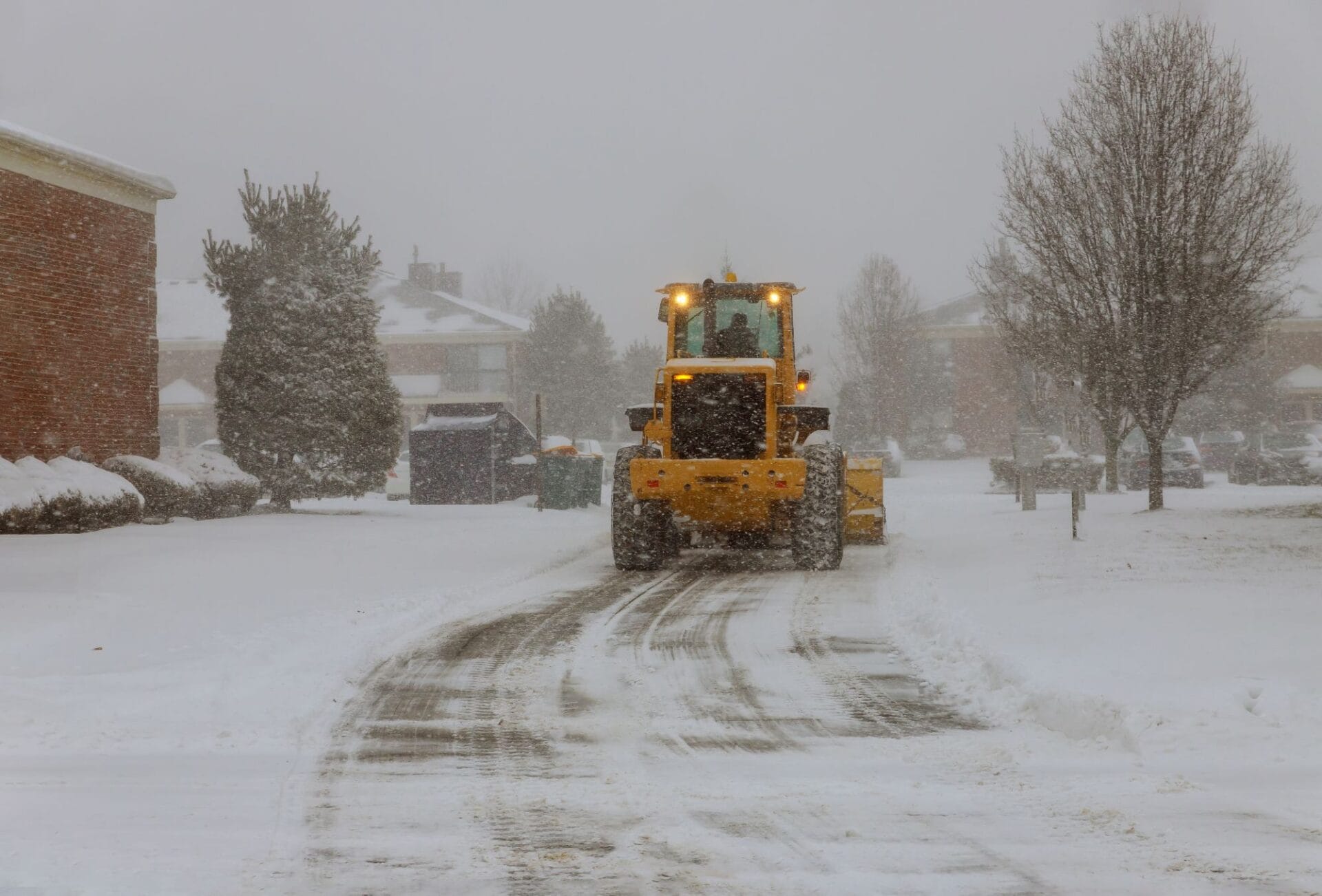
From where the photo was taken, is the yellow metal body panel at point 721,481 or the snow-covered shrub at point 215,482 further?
the snow-covered shrub at point 215,482

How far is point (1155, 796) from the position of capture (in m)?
4.97

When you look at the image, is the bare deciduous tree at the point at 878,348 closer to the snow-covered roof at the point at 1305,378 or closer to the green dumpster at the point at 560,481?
the snow-covered roof at the point at 1305,378

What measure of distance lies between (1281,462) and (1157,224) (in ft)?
53.1

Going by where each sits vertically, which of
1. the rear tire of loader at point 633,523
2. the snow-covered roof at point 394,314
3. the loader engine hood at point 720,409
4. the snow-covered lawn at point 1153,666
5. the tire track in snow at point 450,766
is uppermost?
the snow-covered roof at point 394,314

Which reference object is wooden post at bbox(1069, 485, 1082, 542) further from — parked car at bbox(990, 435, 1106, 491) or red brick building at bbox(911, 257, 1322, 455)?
red brick building at bbox(911, 257, 1322, 455)

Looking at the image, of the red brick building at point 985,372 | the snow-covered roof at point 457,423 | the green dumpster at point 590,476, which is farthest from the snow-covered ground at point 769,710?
the red brick building at point 985,372

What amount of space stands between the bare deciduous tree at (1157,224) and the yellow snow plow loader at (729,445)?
607 cm

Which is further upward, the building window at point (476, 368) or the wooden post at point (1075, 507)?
the building window at point (476, 368)

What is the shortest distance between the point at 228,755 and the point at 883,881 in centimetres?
327

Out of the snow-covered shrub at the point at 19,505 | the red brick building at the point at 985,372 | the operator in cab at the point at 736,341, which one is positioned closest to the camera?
the operator in cab at the point at 736,341

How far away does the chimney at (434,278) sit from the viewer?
70750 mm

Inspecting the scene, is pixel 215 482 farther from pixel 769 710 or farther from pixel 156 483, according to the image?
pixel 769 710

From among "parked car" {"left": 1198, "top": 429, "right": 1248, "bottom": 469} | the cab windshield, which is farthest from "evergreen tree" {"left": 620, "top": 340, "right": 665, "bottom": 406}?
the cab windshield

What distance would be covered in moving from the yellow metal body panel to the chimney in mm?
59197
